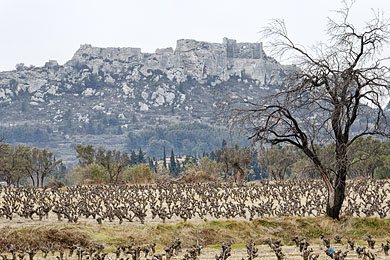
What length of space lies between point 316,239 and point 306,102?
5123 mm

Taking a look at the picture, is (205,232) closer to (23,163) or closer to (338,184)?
(338,184)

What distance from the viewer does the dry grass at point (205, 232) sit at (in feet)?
57.6

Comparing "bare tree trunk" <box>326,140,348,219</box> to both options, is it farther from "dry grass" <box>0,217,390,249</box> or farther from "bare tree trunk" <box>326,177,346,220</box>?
"dry grass" <box>0,217,390,249</box>

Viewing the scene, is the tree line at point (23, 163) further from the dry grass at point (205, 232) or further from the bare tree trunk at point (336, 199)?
the bare tree trunk at point (336, 199)

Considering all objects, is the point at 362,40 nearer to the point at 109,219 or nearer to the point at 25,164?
the point at 109,219

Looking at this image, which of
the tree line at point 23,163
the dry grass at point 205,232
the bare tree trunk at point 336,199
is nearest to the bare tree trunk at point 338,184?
the bare tree trunk at point 336,199

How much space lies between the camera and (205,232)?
1925cm

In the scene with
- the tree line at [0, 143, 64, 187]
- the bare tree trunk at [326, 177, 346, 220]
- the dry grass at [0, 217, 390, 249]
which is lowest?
the tree line at [0, 143, 64, 187]

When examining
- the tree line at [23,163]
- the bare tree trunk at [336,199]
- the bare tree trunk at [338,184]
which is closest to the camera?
the bare tree trunk at [338,184]

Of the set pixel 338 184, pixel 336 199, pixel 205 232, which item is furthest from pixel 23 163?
pixel 338 184

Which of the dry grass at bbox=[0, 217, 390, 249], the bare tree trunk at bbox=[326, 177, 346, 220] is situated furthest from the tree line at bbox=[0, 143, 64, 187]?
the bare tree trunk at bbox=[326, 177, 346, 220]

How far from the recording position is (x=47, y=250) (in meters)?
15.2

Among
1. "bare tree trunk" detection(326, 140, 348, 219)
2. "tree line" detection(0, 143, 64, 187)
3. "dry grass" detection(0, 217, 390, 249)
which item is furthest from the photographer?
"tree line" detection(0, 143, 64, 187)

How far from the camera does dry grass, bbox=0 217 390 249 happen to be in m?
17.6
